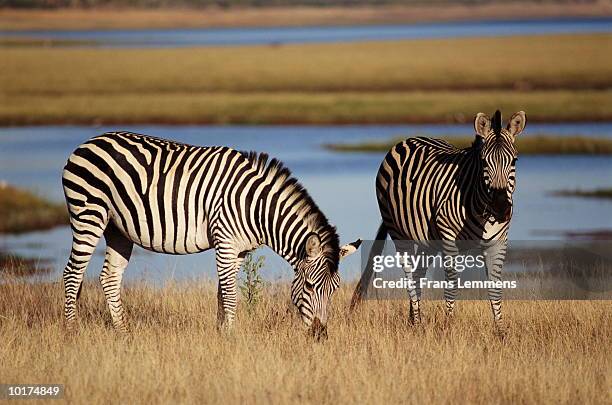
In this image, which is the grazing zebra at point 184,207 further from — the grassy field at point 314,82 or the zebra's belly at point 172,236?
the grassy field at point 314,82

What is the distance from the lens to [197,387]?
8.41m

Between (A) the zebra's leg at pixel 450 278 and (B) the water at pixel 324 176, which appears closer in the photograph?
(A) the zebra's leg at pixel 450 278

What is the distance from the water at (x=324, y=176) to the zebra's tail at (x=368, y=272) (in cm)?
201

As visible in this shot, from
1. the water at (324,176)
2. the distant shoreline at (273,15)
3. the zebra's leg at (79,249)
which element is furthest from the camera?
the distant shoreline at (273,15)

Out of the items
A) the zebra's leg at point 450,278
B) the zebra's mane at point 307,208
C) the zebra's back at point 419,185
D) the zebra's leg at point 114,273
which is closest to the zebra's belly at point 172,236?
the zebra's leg at point 114,273

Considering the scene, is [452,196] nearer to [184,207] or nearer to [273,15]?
[184,207]

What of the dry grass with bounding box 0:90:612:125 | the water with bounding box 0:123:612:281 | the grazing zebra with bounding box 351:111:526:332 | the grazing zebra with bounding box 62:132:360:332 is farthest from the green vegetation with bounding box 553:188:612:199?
the grazing zebra with bounding box 62:132:360:332

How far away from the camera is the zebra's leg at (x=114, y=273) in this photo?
9836 millimetres

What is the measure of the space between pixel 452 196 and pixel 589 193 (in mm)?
17177

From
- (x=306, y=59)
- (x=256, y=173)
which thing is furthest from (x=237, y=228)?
(x=306, y=59)

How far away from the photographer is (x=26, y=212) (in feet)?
80.0

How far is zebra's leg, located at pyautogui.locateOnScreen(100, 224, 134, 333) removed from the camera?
9836 millimetres

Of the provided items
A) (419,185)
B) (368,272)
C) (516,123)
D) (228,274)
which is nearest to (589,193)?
(368,272)

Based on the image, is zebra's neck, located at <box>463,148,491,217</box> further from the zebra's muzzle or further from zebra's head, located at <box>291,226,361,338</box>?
the zebra's muzzle
